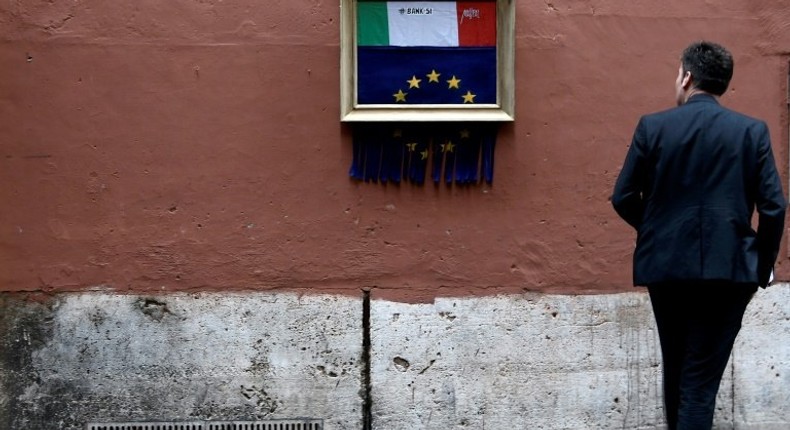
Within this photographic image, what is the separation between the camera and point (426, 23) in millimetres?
5242

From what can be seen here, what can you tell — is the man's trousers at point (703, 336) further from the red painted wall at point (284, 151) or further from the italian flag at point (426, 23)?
the italian flag at point (426, 23)

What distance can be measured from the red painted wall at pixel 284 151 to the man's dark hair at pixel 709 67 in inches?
48.4

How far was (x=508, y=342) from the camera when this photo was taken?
5316 millimetres

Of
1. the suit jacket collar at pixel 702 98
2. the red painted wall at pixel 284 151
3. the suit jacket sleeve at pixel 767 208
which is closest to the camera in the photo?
the suit jacket sleeve at pixel 767 208

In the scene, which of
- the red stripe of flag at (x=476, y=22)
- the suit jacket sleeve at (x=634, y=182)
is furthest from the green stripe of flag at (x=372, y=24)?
the suit jacket sleeve at (x=634, y=182)

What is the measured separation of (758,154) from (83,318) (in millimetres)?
3414

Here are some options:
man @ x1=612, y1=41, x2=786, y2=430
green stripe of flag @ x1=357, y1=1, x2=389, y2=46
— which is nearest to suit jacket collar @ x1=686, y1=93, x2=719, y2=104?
man @ x1=612, y1=41, x2=786, y2=430

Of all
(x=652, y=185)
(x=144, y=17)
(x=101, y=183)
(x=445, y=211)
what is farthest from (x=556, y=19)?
(x=101, y=183)

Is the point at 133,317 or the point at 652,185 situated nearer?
the point at 652,185

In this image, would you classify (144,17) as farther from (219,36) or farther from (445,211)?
(445,211)

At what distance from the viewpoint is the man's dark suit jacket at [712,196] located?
3.95 m

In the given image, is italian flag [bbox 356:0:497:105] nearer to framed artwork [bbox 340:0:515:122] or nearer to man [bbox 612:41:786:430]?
framed artwork [bbox 340:0:515:122]

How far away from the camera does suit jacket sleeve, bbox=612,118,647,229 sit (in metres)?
4.07

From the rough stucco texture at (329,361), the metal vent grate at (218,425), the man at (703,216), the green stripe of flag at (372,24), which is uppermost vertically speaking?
the green stripe of flag at (372,24)
